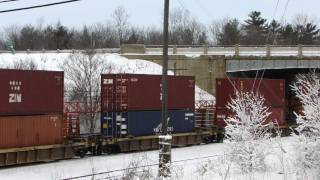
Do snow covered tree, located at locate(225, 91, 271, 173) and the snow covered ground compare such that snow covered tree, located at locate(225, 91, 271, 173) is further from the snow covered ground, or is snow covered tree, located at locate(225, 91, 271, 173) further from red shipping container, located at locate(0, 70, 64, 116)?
red shipping container, located at locate(0, 70, 64, 116)

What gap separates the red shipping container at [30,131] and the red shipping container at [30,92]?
27 cm

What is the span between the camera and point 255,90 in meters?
32.6

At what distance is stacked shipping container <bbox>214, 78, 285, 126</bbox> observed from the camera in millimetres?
31984

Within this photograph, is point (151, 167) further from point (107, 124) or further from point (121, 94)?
point (121, 94)

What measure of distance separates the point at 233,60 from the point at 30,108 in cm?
3425

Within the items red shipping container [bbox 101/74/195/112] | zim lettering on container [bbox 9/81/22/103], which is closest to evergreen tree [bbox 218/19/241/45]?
red shipping container [bbox 101/74/195/112]

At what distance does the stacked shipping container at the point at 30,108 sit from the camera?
2147 cm

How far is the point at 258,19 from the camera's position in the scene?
11056 centimetres

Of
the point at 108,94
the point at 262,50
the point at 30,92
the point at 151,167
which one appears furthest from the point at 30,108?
the point at 262,50

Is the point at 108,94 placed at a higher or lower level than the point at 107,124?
higher

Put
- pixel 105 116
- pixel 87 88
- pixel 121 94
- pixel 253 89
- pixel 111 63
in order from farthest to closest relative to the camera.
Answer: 1. pixel 111 63
2. pixel 87 88
3. pixel 253 89
4. pixel 105 116
5. pixel 121 94

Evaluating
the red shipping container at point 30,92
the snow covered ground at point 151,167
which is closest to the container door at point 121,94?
the snow covered ground at point 151,167

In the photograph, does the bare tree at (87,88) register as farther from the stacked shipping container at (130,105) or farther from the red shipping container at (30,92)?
the red shipping container at (30,92)

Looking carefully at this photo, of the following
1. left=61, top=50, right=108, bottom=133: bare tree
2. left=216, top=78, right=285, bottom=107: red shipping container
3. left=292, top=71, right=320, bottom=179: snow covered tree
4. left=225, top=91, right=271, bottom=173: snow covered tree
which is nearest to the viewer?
left=292, top=71, right=320, bottom=179: snow covered tree
